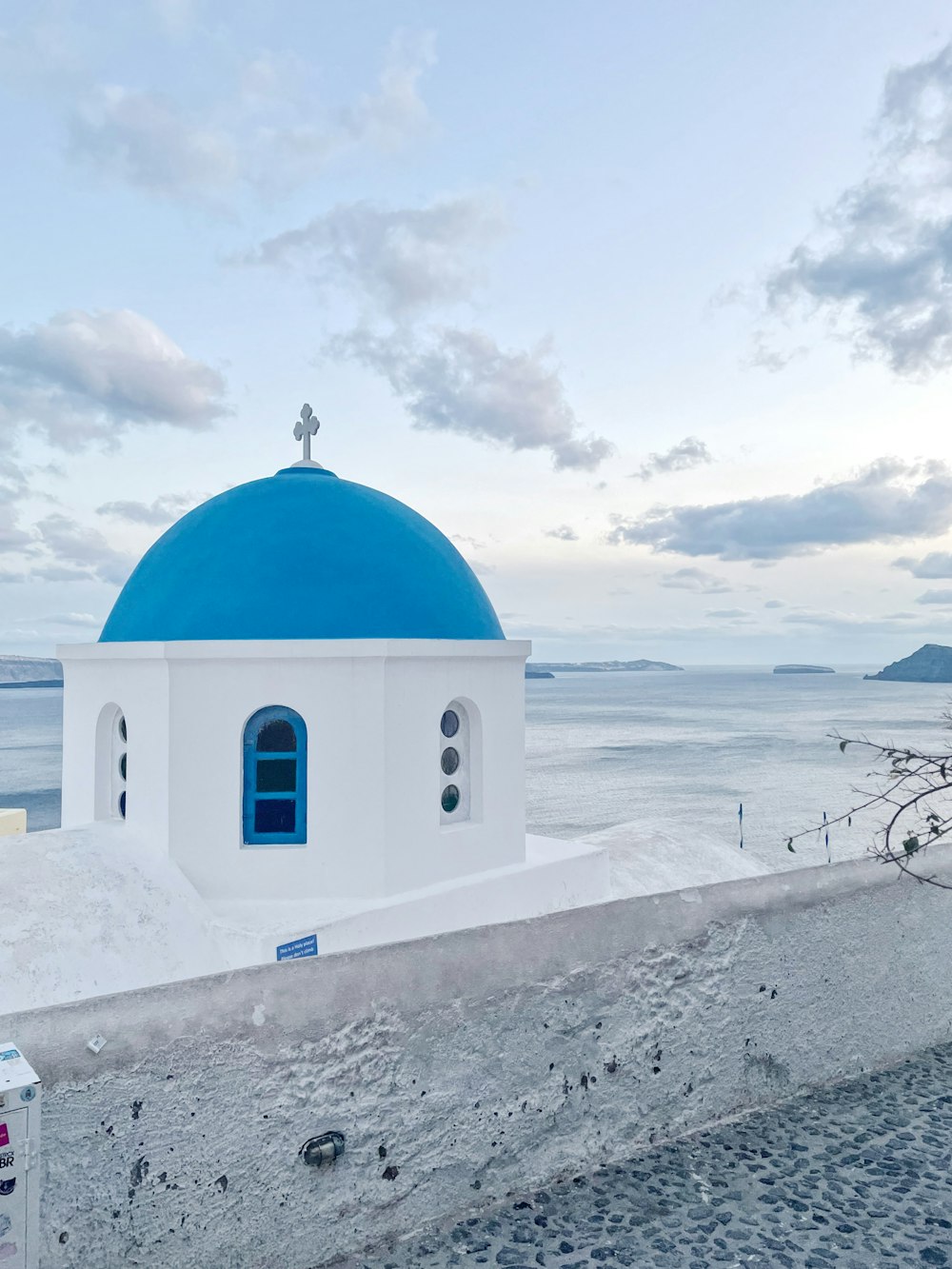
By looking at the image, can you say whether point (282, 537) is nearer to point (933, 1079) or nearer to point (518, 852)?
point (518, 852)

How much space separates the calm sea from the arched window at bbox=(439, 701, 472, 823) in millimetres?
5901

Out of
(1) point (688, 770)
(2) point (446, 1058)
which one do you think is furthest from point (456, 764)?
(1) point (688, 770)

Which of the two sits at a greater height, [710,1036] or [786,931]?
[786,931]

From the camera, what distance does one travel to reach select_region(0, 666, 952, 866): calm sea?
37.0 m

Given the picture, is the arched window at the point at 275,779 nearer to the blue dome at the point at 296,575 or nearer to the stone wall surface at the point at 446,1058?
the blue dome at the point at 296,575

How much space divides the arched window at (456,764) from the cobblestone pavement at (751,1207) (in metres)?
3.72

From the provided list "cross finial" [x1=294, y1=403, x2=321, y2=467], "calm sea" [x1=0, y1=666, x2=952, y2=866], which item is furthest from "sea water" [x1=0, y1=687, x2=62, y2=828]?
"cross finial" [x1=294, y1=403, x2=321, y2=467]

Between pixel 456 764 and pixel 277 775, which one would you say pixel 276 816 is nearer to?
pixel 277 775

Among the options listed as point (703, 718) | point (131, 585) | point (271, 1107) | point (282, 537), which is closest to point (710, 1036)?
point (271, 1107)

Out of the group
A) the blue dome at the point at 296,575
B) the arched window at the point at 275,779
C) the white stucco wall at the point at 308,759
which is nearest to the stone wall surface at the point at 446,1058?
the white stucco wall at the point at 308,759

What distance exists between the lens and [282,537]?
26.1 ft

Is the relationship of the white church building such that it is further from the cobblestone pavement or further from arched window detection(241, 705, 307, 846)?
the cobblestone pavement

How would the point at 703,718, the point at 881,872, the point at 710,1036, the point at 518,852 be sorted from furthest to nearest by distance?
1. the point at 703,718
2. the point at 518,852
3. the point at 881,872
4. the point at 710,1036

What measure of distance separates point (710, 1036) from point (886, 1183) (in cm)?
107
